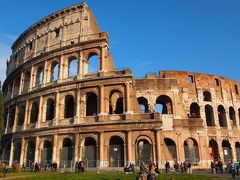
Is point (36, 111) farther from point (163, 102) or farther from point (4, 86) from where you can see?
point (163, 102)

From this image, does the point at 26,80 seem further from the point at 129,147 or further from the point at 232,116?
the point at 232,116

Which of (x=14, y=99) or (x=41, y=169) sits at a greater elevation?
(x=14, y=99)

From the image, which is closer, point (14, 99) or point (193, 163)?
point (193, 163)

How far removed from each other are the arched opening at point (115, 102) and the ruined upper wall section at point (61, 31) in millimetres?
6050

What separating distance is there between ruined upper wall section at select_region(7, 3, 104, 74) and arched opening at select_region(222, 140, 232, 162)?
19151mm

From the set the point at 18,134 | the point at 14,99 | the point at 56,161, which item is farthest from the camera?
the point at 14,99

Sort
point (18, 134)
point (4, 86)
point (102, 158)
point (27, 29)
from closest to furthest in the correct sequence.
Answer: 1. point (102, 158)
2. point (18, 134)
3. point (27, 29)
4. point (4, 86)

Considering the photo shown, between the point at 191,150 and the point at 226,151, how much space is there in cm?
673

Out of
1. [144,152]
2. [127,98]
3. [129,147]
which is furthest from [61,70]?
[144,152]

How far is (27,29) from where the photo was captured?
34.1 m

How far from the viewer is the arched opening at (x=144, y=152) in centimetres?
2241

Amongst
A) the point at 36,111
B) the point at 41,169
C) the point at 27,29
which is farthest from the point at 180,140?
the point at 27,29

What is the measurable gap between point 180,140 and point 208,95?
356 inches

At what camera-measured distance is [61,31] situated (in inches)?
1155
